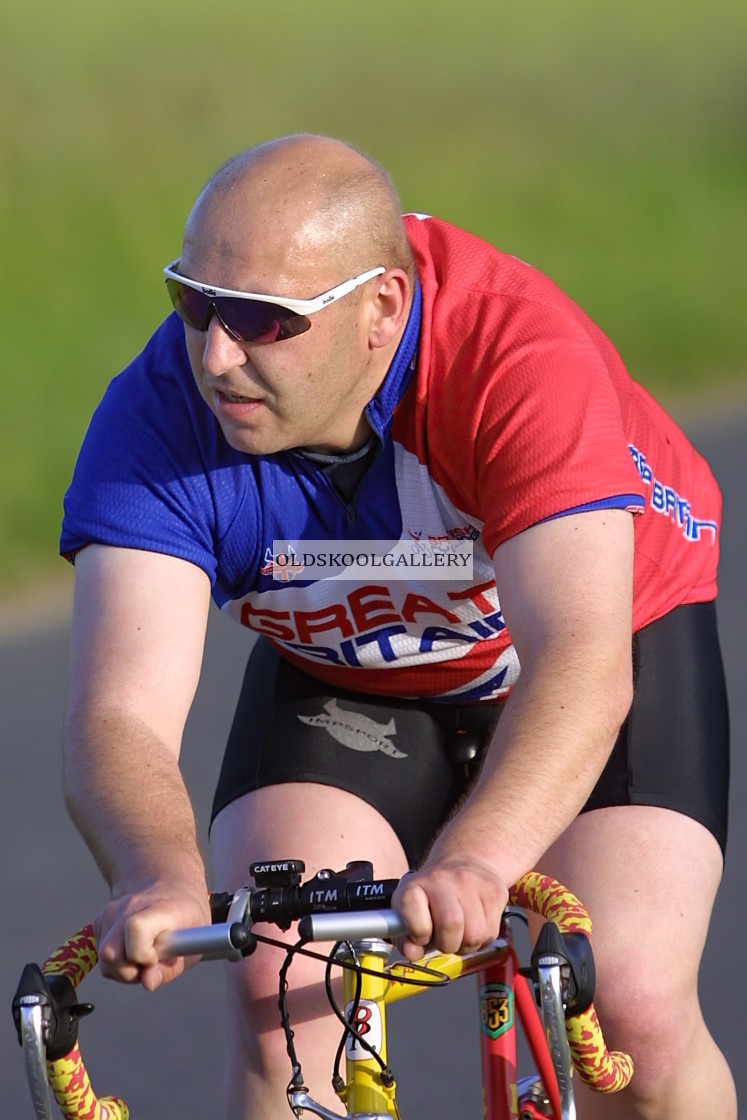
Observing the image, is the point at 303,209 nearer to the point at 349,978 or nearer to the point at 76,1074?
the point at 349,978

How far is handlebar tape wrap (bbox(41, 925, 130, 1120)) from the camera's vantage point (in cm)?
221

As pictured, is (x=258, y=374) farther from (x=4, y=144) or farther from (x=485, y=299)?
(x=4, y=144)

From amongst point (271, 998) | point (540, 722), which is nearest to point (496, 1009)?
point (271, 998)

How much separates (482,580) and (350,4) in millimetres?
12124

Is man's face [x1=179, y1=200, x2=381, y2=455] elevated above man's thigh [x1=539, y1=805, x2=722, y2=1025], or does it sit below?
above

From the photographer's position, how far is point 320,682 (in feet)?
11.3

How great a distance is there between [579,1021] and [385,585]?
107cm

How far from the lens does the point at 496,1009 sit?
2.95 metres

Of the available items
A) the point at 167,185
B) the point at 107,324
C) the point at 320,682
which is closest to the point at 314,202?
the point at 320,682

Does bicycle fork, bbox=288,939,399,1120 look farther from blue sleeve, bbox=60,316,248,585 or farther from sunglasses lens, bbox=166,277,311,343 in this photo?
sunglasses lens, bbox=166,277,311,343

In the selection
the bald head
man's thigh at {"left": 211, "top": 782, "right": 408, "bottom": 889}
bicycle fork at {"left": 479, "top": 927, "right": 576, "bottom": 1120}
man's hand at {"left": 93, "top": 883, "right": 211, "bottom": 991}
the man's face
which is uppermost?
the bald head

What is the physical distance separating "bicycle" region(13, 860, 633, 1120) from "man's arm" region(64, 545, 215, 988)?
6 cm

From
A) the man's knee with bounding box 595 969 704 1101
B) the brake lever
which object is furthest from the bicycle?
the man's knee with bounding box 595 969 704 1101

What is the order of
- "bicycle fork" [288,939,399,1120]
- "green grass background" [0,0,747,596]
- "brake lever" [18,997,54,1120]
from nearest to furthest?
"brake lever" [18,997,54,1120] < "bicycle fork" [288,939,399,1120] < "green grass background" [0,0,747,596]
